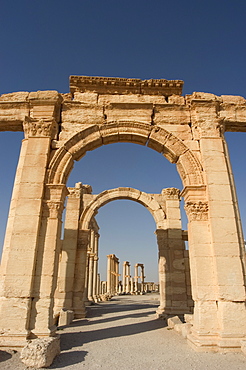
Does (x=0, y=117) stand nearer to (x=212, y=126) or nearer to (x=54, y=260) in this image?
(x=54, y=260)

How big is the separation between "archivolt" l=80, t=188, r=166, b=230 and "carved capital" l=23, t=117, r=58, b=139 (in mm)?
7482

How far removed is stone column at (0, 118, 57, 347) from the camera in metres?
6.30

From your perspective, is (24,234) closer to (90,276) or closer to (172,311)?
(172,311)

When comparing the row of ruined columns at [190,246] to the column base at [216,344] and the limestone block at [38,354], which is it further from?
the limestone block at [38,354]

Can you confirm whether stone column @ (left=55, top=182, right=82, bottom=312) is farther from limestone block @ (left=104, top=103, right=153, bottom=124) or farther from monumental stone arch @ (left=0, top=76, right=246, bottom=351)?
limestone block @ (left=104, top=103, right=153, bottom=124)

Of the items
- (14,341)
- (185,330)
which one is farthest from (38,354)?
(185,330)

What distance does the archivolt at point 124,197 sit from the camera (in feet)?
49.3

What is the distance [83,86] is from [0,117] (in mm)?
3147

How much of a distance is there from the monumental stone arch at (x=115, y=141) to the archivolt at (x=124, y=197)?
7.02 m

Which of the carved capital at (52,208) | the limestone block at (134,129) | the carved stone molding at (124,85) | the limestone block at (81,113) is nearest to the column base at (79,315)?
the carved capital at (52,208)

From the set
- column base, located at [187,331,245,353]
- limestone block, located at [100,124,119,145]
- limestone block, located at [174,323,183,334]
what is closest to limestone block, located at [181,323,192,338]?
limestone block, located at [174,323,183,334]

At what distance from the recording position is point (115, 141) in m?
8.98

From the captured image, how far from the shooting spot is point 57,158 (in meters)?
8.13

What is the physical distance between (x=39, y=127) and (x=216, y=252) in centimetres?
666
